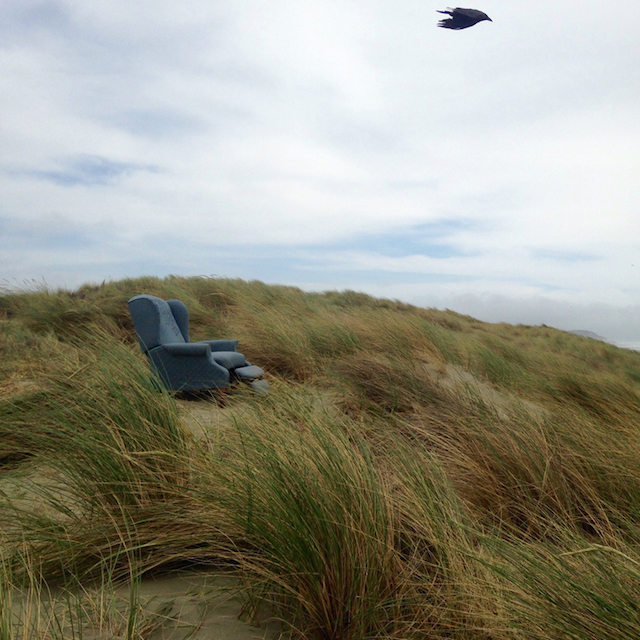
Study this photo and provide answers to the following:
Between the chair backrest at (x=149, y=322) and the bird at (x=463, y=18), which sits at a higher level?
the bird at (x=463, y=18)

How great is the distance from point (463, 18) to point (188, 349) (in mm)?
5315

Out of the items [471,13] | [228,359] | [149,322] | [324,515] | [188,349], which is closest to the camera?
[324,515]

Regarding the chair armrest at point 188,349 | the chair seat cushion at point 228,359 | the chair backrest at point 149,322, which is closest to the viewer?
the chair armrest at point 188,349

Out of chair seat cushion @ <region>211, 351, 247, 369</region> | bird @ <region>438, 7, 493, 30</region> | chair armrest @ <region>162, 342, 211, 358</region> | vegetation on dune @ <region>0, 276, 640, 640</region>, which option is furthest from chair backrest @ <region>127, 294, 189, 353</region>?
bird @ <region>438, 7, 493, 30</region>

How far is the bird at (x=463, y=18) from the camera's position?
598 cm

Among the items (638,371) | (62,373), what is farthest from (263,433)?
(638,371)

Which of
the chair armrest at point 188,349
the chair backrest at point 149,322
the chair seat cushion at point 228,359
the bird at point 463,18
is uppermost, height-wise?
the bird at point 463,18

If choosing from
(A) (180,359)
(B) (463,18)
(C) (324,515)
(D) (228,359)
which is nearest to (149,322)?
(A) (180,359)

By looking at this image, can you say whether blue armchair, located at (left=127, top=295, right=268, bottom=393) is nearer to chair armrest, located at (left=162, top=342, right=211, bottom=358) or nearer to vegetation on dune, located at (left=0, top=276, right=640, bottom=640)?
chair armrest, located at (left=162, top=342, right=211, bottom=358)

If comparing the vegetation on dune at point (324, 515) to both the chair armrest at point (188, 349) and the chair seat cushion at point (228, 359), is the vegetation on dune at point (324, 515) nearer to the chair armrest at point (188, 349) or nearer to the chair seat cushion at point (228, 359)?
the chair armrest at point (188, 349)

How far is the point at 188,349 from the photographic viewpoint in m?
4.81

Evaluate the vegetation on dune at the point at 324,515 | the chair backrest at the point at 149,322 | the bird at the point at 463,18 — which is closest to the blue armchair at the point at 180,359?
the chair backrest at the point at 149,322

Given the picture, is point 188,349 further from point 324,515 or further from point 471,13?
point 471,13

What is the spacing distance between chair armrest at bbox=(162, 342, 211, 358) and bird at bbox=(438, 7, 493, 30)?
486 centimetres
